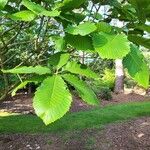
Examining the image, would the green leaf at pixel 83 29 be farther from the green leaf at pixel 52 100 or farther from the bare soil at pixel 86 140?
the bare soil at pixel 86 140

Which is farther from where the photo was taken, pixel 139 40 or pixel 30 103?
pixel 30 103

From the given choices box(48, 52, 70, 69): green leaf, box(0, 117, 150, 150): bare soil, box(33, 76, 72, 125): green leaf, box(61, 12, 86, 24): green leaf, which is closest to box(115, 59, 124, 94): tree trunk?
box(0, 117, 150, 150): bare soil

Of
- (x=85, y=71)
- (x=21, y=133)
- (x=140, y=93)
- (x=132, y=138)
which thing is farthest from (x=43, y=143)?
(x=140, y=93)

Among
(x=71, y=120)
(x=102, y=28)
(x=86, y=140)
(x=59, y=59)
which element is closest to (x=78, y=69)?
(x=59, y=59)

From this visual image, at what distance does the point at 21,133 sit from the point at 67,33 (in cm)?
791

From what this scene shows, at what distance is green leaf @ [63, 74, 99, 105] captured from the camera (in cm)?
140

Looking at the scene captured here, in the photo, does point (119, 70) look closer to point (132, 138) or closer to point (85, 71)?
point (132, 138)

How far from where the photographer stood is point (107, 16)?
2.39 meters

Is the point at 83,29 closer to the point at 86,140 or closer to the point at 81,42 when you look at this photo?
the point at 81,42

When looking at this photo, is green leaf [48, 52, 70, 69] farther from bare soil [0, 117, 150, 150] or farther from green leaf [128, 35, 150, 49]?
bare soil [0, 117, 150, 150]

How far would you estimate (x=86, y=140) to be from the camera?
8.45 metres

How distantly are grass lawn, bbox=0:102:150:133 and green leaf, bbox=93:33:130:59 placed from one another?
793cm

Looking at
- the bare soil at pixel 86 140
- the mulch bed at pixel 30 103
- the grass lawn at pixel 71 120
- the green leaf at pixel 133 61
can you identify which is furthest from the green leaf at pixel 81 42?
the mulch bed at pixel 30 103

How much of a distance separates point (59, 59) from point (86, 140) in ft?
23.1
